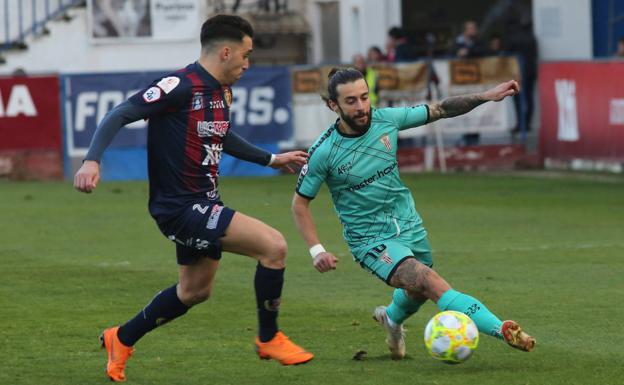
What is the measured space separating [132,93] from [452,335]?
16.4m

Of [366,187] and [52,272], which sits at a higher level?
[366,187]

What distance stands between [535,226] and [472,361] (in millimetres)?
8052

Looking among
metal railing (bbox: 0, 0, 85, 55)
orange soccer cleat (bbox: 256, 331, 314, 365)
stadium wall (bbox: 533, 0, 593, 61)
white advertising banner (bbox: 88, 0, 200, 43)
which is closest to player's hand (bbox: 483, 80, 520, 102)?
orange soccer cleat (bbox: 256, 331, 314, 365)

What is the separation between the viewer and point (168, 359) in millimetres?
9094

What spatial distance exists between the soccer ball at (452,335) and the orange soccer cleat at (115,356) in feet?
5.61

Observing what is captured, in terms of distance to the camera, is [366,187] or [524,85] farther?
[524,85]

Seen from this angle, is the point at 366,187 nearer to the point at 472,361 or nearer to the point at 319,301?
the point at 472,361

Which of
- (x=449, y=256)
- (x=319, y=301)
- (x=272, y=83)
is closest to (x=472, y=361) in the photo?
(x=319, y=301)

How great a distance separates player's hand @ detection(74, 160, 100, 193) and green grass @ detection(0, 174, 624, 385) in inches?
52.6

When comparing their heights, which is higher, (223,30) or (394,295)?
(223,30)

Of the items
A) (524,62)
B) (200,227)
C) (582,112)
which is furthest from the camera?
(524,62)

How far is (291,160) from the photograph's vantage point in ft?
29.3

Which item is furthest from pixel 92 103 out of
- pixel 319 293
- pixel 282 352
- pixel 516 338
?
pixel 516 338

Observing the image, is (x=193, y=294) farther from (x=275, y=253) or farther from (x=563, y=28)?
(x=563, y=28)
